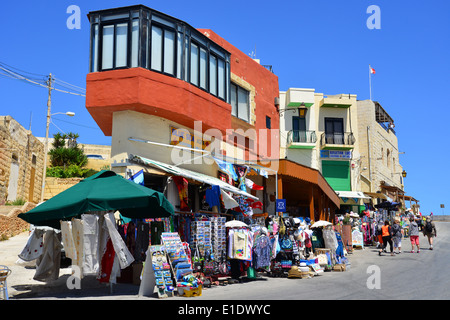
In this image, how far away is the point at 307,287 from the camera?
12.0 metres

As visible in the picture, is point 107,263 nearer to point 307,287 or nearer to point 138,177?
point 138,177

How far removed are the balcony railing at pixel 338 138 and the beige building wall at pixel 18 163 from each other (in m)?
23.1

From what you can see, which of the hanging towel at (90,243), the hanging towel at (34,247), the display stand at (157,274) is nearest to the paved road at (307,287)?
the display stand at (157,274)

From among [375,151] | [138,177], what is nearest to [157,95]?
[138,177]

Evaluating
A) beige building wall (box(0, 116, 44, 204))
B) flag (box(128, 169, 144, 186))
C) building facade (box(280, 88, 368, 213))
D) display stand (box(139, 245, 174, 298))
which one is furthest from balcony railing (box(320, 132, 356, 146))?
display stand (box(139, 245, 174, 298))

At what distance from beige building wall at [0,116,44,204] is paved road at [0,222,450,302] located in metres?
9.45

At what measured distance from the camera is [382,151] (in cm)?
4500

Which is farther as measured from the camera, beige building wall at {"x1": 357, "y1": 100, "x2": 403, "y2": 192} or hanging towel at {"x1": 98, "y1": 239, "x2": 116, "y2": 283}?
beige building wall at {"x1": 357, "y1": 100, "x2": 403, "y2": 192}

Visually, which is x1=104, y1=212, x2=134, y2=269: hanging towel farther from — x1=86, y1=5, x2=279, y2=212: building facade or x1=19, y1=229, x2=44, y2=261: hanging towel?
x1=86, y1=5, x2=279, y2=212: building facade

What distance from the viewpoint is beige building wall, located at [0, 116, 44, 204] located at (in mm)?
24766
